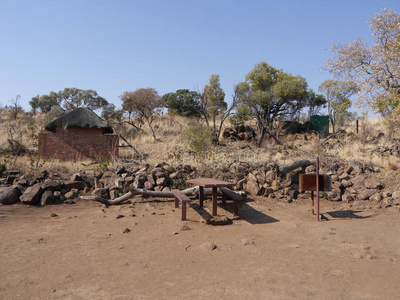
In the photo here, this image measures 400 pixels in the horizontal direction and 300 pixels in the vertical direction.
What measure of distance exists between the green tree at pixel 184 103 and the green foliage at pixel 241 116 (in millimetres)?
5793

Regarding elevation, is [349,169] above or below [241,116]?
below

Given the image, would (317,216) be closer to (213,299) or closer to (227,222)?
(227,222)

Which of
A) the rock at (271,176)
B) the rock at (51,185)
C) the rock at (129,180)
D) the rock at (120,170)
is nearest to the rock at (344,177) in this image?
the rock at (271,176)

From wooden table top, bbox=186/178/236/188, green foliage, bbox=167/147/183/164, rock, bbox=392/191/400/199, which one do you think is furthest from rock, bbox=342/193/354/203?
green foliage, bbox=167/147/183/164

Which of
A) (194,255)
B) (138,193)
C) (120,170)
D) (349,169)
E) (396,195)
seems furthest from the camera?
(349,169)

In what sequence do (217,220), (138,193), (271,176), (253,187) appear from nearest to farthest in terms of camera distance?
1. (217,220)
2. (138,193)
3. (253,187)
4. (271,176)

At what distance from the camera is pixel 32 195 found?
6.70 m

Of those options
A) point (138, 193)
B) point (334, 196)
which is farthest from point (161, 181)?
point (334, 196)

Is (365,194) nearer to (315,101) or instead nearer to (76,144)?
(76,144)

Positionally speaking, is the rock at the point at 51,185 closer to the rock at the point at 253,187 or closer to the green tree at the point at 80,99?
the rock at the point at 253,187

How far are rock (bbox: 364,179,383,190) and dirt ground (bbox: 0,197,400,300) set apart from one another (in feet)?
5.08

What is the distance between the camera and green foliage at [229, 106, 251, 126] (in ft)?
64.4

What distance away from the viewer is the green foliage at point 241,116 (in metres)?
19.6

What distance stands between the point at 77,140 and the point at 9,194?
211 inches
